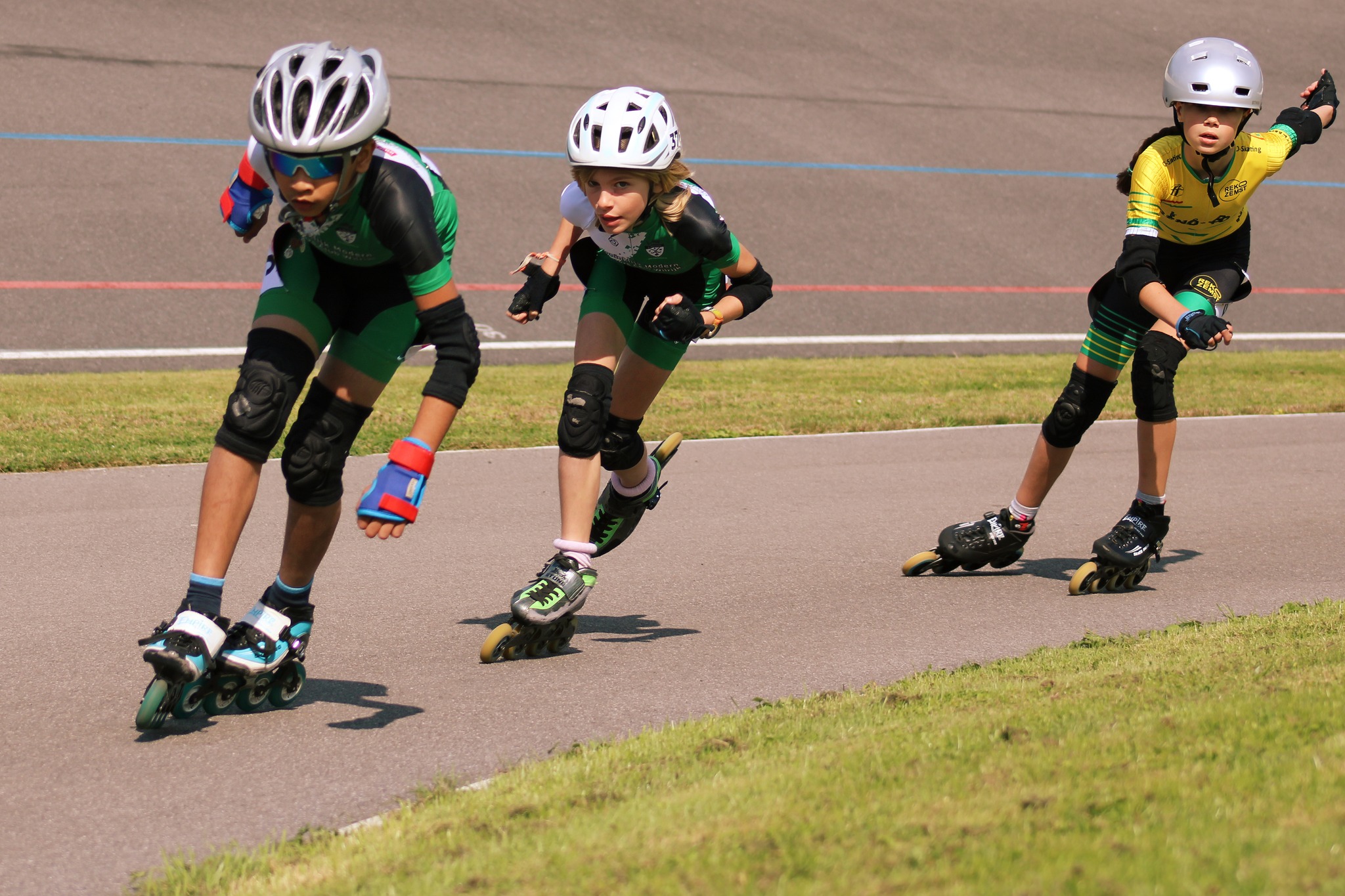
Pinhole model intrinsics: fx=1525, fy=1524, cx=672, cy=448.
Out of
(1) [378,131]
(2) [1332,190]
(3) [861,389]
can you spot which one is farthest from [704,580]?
(2) [1332,190]

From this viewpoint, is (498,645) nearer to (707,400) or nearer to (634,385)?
(634,385)

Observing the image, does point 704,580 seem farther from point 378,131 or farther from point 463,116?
point 463,116

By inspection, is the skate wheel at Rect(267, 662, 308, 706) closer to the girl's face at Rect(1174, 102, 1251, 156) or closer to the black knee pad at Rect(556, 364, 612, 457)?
the black knee pad at Rect(556, 364, 612, 457)

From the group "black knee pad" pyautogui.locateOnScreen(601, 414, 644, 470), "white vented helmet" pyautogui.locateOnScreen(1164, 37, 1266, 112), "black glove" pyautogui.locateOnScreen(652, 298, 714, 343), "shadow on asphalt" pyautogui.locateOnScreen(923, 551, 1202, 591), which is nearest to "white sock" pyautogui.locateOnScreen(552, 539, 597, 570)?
"black knee pad" pyautogui.locateOnScreen(601, 414, 644, 470)

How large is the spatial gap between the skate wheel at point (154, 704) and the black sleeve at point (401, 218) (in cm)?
144

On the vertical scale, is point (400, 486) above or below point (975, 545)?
above

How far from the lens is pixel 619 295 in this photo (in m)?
6.18

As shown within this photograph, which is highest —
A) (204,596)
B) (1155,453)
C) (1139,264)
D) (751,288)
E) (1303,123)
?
(1303,123)

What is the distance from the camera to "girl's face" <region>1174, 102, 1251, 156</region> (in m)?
Answer: 6.43

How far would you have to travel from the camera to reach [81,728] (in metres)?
4.71

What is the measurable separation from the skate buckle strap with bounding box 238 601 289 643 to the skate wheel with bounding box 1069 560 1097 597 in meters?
3.68

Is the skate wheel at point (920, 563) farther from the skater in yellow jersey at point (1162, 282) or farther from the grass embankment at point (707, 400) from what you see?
the grass embankment at point (707, 400)

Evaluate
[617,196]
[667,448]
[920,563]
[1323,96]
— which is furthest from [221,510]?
[1323,96]

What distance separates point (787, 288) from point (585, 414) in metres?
11.2
